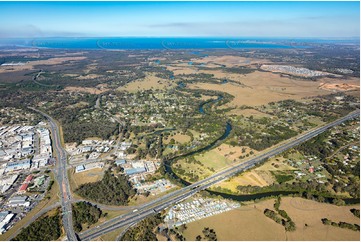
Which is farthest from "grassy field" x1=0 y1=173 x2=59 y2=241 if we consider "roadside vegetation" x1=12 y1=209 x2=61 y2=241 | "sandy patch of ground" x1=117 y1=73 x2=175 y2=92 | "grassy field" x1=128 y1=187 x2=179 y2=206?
"sandy patch of ground" x1=117 y1=73 x2=175 y2=92

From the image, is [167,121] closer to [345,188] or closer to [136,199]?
[136,199]

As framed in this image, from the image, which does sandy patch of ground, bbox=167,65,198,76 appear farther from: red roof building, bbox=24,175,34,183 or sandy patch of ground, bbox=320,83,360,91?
red roof building, bbox=24,175,34,183

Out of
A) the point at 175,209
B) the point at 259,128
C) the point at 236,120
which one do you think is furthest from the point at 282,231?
the point at 236,120

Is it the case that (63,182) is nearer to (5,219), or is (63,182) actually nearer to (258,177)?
(5,219)

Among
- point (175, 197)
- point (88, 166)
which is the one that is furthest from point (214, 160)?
point (88, 166)

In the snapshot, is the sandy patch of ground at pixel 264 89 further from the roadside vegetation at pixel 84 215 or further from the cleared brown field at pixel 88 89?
the roadside vegetation at pixel 84 215

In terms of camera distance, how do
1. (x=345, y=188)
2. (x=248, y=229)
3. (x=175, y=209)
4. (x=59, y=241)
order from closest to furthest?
(x=59, y=241) → (x=248, y=229) → (x=175, y=209) → (x=345, y=188)
